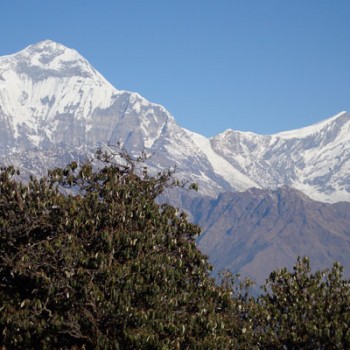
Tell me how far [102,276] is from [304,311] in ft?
48.7

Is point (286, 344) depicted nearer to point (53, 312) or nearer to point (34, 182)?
point (53, 312)

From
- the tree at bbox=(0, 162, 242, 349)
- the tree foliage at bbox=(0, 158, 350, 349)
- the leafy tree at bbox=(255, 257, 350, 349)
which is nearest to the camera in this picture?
the tree at bbox=(0, 162, 242, 349)

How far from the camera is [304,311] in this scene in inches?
1763

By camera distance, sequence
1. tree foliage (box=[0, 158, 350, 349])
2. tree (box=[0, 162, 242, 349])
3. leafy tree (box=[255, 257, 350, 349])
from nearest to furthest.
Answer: tree (box=[0, 162, 242, 349]) < tree foliage (box=[0, 158, 350, 349]) < leafy tree (box=[255, 257, 350, 349])

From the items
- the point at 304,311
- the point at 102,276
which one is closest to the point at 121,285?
the point at 102,276

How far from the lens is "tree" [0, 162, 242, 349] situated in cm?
3497

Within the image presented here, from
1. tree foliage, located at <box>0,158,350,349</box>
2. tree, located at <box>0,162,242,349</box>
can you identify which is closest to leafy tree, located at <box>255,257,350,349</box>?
tree foliage, located at <box>0,158,350,349</box>

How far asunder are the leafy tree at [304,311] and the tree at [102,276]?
11.3 ft

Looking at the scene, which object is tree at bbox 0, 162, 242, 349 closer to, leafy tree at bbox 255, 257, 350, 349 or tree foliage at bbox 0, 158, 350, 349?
tree foliage at bbox 0, 158, 350, 349

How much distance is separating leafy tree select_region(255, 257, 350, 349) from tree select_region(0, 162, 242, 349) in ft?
11.3

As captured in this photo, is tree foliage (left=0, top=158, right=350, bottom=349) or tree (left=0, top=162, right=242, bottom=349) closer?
tree (left=0, top=162, right=242, bottom=349)

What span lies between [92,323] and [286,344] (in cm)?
1333

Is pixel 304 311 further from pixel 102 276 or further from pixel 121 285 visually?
pixel 102 276

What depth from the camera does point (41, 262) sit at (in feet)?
122
